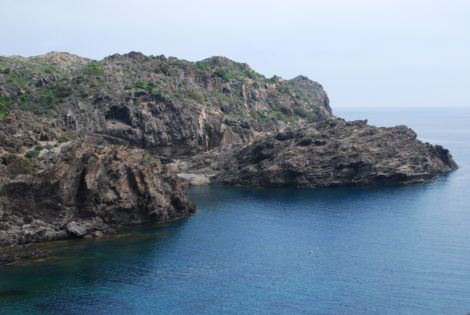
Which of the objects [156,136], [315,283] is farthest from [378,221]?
[156,136]

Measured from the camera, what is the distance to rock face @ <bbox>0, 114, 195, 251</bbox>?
11644 centimetres

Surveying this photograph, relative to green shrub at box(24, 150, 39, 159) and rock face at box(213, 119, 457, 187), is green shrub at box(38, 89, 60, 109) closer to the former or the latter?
rock face at box(213, 119, 457, 187)

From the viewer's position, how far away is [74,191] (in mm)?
124250

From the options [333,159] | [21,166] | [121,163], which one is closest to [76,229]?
[21,166]

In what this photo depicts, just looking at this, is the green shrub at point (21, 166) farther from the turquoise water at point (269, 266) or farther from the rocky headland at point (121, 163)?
the turquoise water at point (269, 266)

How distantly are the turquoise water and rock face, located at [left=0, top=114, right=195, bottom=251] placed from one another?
17.7ft

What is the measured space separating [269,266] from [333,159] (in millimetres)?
85558

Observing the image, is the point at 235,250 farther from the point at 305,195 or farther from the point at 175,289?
the point at 305,195

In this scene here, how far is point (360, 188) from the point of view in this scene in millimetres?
175500

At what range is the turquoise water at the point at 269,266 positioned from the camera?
85.2 metres

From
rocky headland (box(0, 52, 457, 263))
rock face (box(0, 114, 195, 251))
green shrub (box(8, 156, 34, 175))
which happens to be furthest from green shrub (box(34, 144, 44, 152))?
green shrub (box(8, 156, 34, 175))

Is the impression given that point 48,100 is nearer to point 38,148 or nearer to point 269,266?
point 38,148

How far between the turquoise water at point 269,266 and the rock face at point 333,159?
2911 centimetres

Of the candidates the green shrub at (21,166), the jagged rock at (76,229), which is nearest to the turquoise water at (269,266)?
the jagged rock at (76,229)
